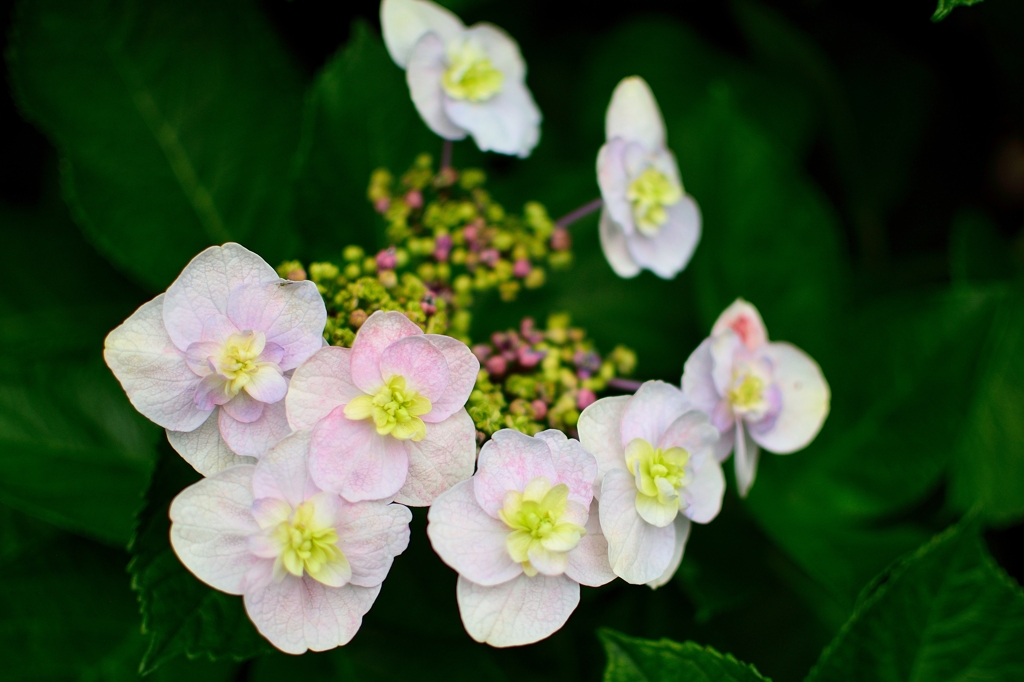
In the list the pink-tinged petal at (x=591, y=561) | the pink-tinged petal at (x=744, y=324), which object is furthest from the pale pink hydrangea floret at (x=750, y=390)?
the pink-tinged petal at (x=591, y=561)

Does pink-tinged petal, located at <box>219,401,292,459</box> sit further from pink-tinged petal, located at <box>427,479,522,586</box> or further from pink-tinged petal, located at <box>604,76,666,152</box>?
pink-tinged petal, located at <box>604,76,666,152</box>

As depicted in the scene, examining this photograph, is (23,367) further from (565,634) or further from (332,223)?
(565,634)

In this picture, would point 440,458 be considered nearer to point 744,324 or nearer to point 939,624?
point 744,324

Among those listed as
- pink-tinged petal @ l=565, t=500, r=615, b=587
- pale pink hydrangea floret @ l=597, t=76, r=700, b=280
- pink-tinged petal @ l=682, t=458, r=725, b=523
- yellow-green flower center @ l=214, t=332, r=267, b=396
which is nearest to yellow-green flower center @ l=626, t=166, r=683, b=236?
pale pink hydrangea floret @ l=597, t=76, r=700, b=280

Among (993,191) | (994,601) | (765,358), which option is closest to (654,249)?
(765,358)

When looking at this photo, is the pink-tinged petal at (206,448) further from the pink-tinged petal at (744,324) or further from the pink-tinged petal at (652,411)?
the pink-tinged petal at (744,324)

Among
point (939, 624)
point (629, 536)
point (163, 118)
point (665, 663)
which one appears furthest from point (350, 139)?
point (939, 624)

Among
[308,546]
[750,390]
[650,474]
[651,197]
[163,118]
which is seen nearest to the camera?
[308,546]

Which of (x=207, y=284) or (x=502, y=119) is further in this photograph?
(x=502, y=119)
